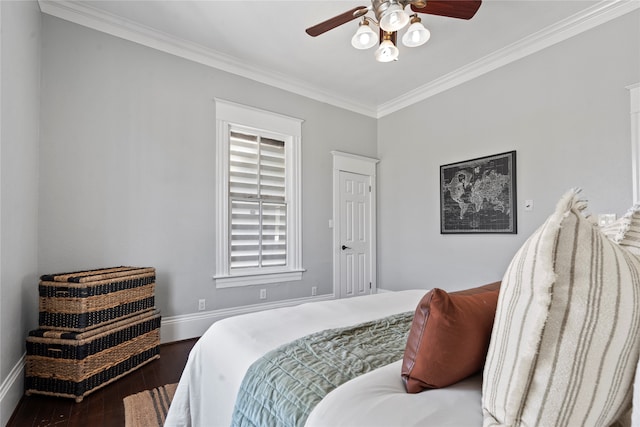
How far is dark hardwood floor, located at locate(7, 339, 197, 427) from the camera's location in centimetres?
181

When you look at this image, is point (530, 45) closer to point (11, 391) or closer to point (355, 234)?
point (355, 234)

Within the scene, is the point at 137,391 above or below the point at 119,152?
below

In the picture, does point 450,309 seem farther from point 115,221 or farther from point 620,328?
point 115,221

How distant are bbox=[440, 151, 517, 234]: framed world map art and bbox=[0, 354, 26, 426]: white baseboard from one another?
4056 millimetres

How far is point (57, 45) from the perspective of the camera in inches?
104

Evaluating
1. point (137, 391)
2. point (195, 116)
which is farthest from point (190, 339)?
point (195, 116)

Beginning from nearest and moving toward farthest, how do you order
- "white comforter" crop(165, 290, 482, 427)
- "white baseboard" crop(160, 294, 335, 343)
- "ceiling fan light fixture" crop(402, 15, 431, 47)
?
"white comforter" crop(165, 290, 482, 427) → "ceiling fan light fixture" crop(402, 15, 431, 47) → "white baseboard" crop(160, 294, 335, 343)

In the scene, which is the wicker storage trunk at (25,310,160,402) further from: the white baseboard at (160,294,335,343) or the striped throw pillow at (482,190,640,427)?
the striped throw pillow at (482,190,640,427)

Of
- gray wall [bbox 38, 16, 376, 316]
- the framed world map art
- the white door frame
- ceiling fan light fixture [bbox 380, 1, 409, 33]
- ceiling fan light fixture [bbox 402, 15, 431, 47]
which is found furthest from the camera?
the white door frame

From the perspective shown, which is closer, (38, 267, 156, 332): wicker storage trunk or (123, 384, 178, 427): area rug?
(123, 384, 178, 427): area rug

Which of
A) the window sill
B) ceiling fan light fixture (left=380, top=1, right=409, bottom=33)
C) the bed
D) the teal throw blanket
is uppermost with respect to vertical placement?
ceiling fan light fixture (left=380, top=1, right=409, bottom=33)

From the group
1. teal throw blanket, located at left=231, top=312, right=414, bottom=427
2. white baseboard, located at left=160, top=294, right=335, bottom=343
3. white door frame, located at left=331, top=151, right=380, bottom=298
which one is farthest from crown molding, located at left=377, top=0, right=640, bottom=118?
white baseboard, located at left=160, top=294, right=335, bottom=343

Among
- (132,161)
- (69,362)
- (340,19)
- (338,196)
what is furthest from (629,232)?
(338,196)

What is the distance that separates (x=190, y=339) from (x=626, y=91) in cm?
455
